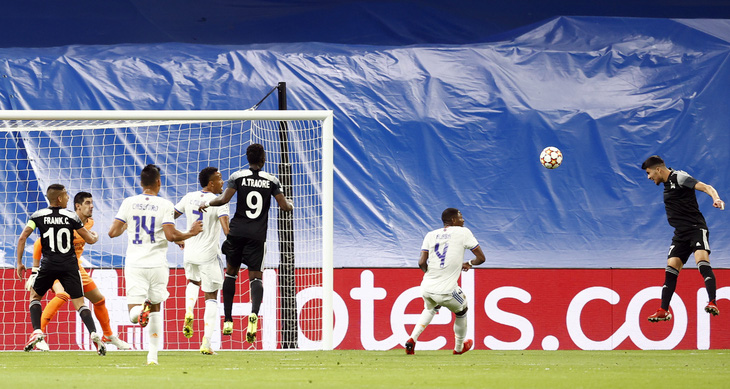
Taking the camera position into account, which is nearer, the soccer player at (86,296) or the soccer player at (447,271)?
the soccer player at (447,271)

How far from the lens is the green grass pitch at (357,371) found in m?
5.68

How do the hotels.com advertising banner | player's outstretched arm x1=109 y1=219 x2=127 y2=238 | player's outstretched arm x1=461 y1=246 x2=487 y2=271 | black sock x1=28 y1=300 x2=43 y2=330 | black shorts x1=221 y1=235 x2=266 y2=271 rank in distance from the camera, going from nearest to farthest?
player's outstretched arm x1=109 y1=219 x2=127 y2=238
black shorts x1=221 y1=235 x2=266 y2=271
player's outstretched arm x1=461 y1=246 x2=487 y2=271
black sock x1=28 y1=300 x2=43 y2=330
the hotels.com advertising banner

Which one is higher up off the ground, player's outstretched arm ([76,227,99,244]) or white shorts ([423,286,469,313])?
player's outstretched arm ([76,227,99,244])

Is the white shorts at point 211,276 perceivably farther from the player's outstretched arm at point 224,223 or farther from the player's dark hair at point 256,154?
the player's dark hair at point 256,154

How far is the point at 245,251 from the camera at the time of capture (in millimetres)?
8766

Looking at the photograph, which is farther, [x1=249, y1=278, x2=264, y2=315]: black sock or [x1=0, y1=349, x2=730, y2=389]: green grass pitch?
[x1=249, y1=278, x2=264, y2=315]: black sock

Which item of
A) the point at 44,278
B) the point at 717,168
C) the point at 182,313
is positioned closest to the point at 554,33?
the point at 717,168

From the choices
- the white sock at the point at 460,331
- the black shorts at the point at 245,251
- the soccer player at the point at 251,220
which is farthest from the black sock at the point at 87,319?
the white sock at the point at 460,331

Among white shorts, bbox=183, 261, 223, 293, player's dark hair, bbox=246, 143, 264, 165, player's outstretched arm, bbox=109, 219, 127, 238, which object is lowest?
white shorts, bbox=183, 261, 223, 293

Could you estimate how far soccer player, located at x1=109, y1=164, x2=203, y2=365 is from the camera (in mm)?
7512

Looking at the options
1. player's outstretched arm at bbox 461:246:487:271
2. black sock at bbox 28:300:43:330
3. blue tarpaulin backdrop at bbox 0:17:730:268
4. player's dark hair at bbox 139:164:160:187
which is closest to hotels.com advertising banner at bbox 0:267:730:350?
black sock at bbox 28:300:43:330

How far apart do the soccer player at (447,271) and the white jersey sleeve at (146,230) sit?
2.58 m

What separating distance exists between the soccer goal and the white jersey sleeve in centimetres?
227

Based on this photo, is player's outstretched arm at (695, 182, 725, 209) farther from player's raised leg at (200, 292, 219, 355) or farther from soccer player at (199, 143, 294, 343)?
player's raised leg at (200, 292, 219, 355)
